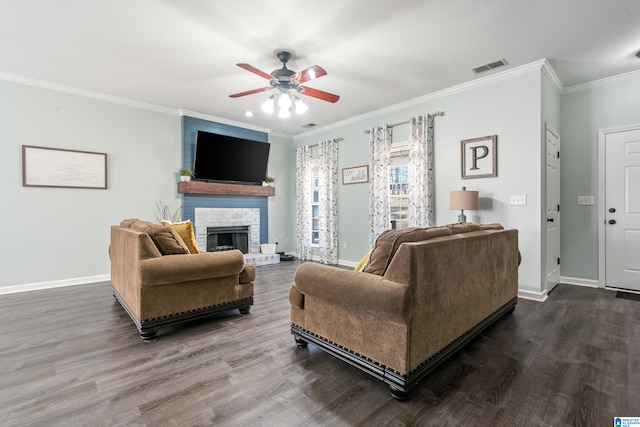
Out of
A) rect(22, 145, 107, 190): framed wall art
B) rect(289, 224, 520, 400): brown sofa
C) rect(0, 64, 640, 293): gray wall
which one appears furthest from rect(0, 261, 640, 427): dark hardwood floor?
rect(22, 145, 107, 190): framed wall art

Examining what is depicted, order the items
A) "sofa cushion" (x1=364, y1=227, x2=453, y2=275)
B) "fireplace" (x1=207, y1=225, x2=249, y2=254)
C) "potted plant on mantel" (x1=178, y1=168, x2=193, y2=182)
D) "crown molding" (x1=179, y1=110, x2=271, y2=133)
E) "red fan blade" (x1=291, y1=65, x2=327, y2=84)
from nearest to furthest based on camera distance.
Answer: "sofa cushion" (x1=364, y1=227, x2=453, y2=275) → "red fan blade" (x1=291, y1=65, x2=327, y2=84) → "potted plant on mantel" (x1=178, y1=168, x2=193, y2=182) → "crown molding" (x1=179, y1=110, x2=271, y2=133) → "fireplace" (x1=207, y1=225, x2=249, y2=254)

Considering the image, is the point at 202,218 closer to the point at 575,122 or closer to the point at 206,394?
the point at 206,394

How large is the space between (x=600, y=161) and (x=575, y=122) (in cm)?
65

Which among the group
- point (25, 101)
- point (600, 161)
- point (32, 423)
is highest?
point (25, 101)

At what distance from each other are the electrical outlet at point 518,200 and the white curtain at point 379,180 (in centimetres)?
189

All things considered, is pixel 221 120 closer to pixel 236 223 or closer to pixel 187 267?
pixel 236 223

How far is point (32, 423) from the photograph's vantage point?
1.56m

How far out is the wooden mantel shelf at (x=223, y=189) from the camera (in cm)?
540

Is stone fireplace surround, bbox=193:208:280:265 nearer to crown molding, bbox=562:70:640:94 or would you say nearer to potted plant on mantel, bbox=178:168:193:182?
potted plant on mantel, bbox=178:168:193:182

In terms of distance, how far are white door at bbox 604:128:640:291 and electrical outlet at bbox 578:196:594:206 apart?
0.16 m

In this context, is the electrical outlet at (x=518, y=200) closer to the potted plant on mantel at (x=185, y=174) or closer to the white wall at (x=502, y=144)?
the white wall at (x=502, y=144)

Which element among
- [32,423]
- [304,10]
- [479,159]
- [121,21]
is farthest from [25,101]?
[479,159]

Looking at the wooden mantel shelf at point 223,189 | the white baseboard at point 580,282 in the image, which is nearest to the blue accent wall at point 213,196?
the wooden mantel shelf at point 223,189

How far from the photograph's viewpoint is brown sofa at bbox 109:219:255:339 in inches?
101
